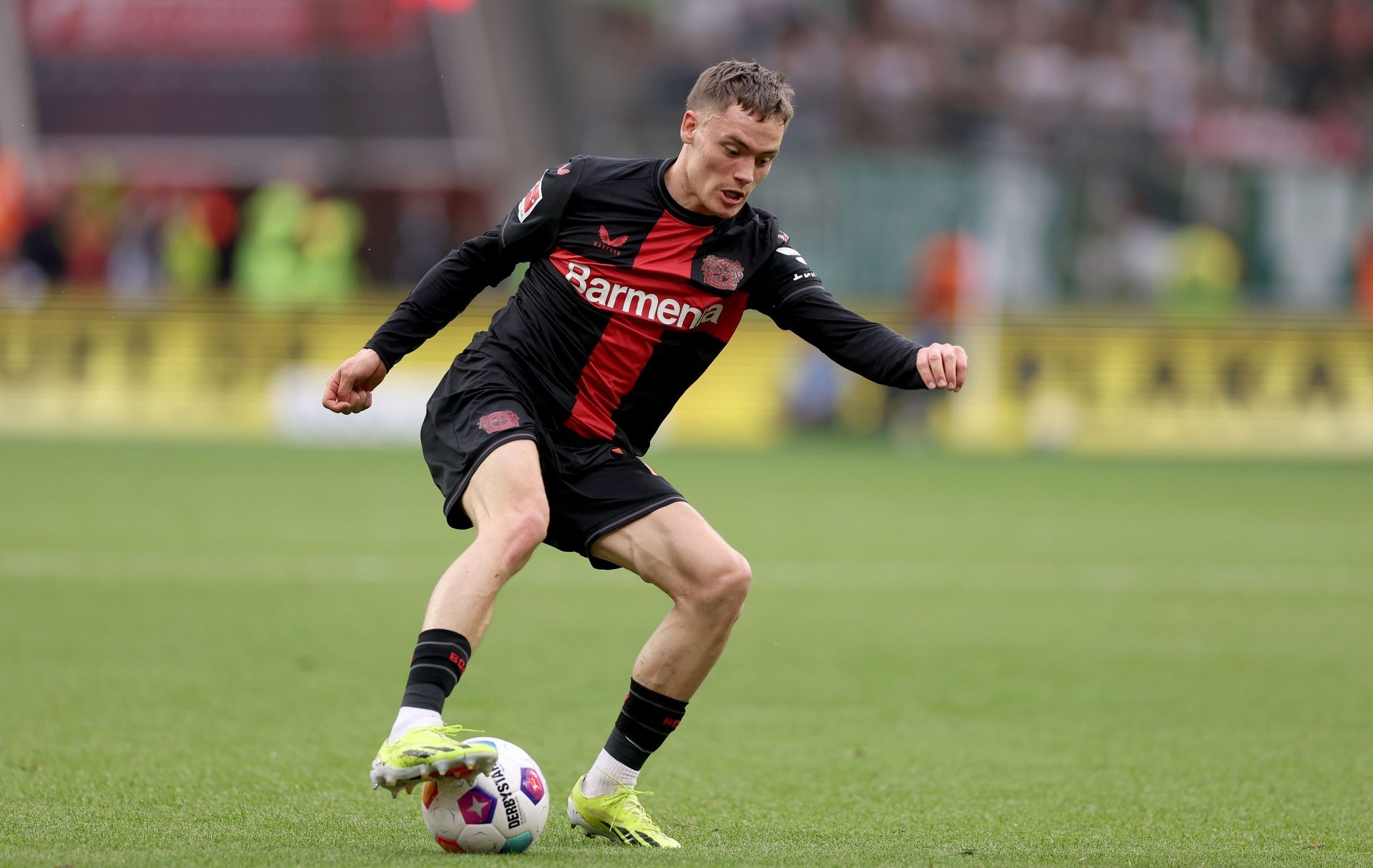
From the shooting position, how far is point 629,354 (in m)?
4.77

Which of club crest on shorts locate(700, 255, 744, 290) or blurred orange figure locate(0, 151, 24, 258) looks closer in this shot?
club crest on shorts locate(700, 255, 744, 290)

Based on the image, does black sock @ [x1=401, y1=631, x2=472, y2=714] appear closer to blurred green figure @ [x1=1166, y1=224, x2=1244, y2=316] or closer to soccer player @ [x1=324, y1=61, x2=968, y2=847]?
soccer player @ [x1=324, y1=61, x2=968, y2=847]

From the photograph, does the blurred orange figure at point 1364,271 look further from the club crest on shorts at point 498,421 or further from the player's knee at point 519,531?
the player's knee at point 519,531

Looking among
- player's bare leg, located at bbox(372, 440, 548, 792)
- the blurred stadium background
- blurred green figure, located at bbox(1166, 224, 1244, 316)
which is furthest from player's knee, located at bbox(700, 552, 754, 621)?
blurred green figure, located at bbox(1166, 224, 1244, 316)

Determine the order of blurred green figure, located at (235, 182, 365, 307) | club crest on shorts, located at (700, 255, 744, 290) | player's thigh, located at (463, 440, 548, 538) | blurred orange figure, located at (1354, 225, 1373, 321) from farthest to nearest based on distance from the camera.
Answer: blurred green figure, located at (235, 182, 365, 307) < blurred orange figure, located at (1354, 225, 1373, 321) < club crest on shorts, located at (700, 255, 744, 290) < player's thigh, located at (463, 440, 548, 538)

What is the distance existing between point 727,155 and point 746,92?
0.18 meters

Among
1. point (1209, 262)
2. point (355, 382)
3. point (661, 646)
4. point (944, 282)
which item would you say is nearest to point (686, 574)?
point (661, 646)

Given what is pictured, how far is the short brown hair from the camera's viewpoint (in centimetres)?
450

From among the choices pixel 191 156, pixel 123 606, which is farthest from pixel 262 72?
pixel 123 606

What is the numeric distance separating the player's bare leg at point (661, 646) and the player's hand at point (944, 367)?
26.9 inches

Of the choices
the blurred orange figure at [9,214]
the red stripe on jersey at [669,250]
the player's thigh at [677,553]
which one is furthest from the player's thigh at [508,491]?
the blurred orange figure at [9,214]

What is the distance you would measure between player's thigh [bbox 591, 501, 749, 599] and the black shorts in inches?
1.5

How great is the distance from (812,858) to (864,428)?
17.3 m

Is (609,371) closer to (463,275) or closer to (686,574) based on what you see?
(463,275)
